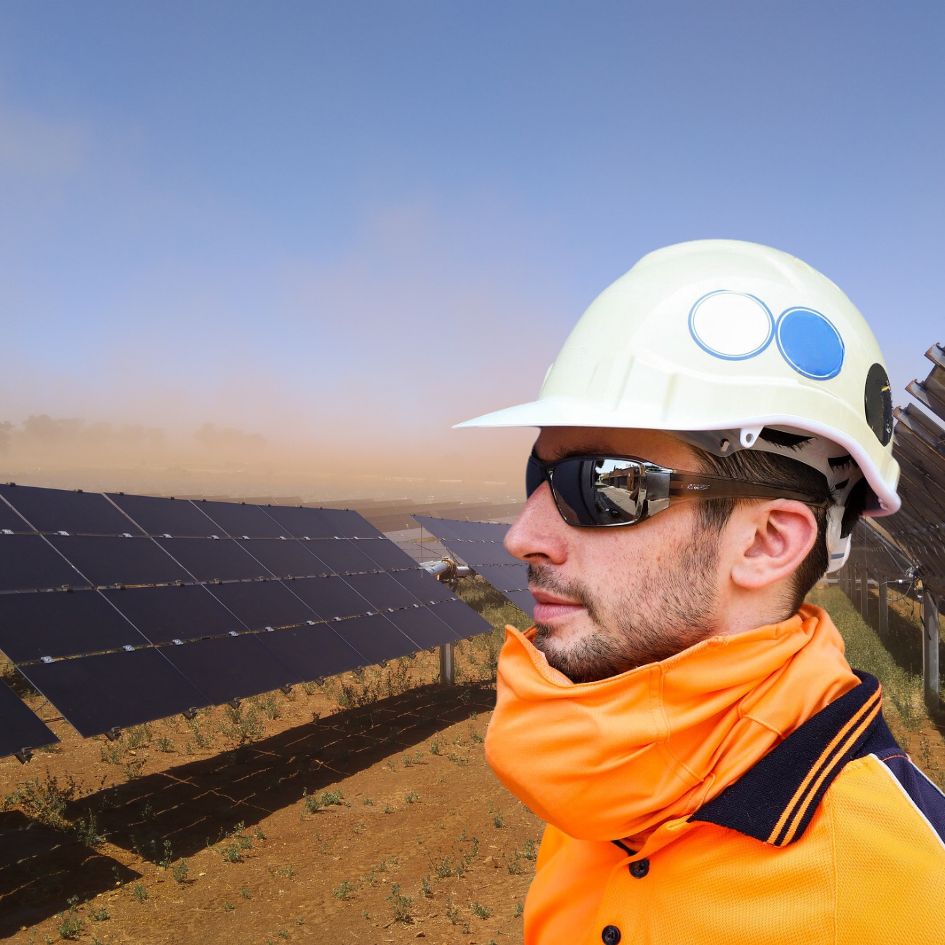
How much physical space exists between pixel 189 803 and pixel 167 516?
367cm

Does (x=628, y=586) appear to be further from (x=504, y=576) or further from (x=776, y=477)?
(x=504, y=576)

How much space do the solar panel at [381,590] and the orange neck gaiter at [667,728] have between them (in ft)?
32.9

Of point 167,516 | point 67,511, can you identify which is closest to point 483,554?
point 167,516

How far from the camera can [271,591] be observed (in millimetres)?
10070

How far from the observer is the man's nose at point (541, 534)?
61.4 inches

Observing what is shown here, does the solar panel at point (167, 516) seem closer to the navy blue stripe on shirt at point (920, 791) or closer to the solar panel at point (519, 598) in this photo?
the solar panel at point (519, 598)

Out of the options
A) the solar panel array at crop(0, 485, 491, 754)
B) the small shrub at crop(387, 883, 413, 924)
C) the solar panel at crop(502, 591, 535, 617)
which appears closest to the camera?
the small shrub at crop(387, 883, 413, 924)

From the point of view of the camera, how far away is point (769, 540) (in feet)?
4.86

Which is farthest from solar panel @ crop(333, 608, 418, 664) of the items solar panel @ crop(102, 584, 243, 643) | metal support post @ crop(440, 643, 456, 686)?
metal support post @ crop(440, 643, 456, 686)

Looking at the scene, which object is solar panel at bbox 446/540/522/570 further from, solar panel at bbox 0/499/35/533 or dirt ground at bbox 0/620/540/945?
solar panel at bbox 0/499/35/533

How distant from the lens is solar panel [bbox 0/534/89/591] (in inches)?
276

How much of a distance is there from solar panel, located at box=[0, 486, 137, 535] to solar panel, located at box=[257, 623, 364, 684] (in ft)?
7.31

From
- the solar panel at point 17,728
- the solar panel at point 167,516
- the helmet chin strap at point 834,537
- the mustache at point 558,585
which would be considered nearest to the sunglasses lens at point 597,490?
the mustache at point 558,585

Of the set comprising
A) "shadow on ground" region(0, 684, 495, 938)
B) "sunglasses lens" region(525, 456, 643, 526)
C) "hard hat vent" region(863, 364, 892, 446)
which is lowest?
"shadow on ground" region(0, 684, 495, 938)
